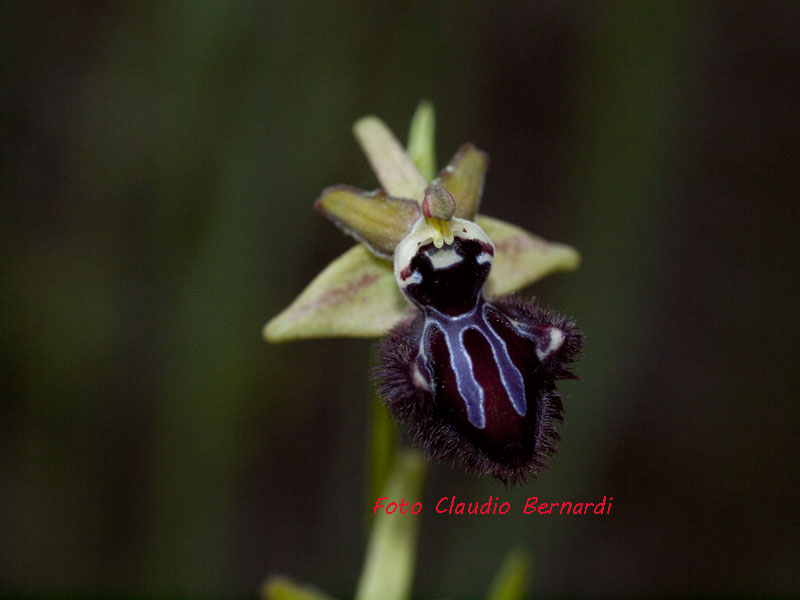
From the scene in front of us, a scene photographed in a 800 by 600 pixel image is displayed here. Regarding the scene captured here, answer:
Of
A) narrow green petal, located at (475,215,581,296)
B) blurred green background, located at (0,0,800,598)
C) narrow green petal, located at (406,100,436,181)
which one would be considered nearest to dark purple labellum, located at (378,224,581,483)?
narrow green petal, located at (475,215,581,296)

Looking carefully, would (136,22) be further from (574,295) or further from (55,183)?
(574,295)

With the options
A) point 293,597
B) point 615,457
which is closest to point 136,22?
point 293,597

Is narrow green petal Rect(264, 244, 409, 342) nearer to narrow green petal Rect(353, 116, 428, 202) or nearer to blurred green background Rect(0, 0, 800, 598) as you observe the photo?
narrow green petal Rect(353, 116, 428, 202)

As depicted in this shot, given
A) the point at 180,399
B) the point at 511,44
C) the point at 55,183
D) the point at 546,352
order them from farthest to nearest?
the point at 511,44, the point at 55,183, the point at 180,399, the point at 546,352

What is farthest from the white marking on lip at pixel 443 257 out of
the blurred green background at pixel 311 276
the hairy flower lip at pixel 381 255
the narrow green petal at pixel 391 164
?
the blurred green background at pixel 311 276

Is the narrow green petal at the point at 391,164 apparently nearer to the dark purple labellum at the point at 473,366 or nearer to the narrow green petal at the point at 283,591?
the dark purple labellum at the point at 473,366

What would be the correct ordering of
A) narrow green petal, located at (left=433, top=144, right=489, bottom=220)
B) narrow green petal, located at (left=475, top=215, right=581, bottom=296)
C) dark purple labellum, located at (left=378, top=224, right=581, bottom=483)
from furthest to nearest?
narrow green petal, located at (left=475, top=215, right=581, bottom=296) → narrow green petal, located at (left=433, top=144, right=489, bottom=220) → dark purple labellum, located at (left=378, top=224, right=581, bottom=483)
